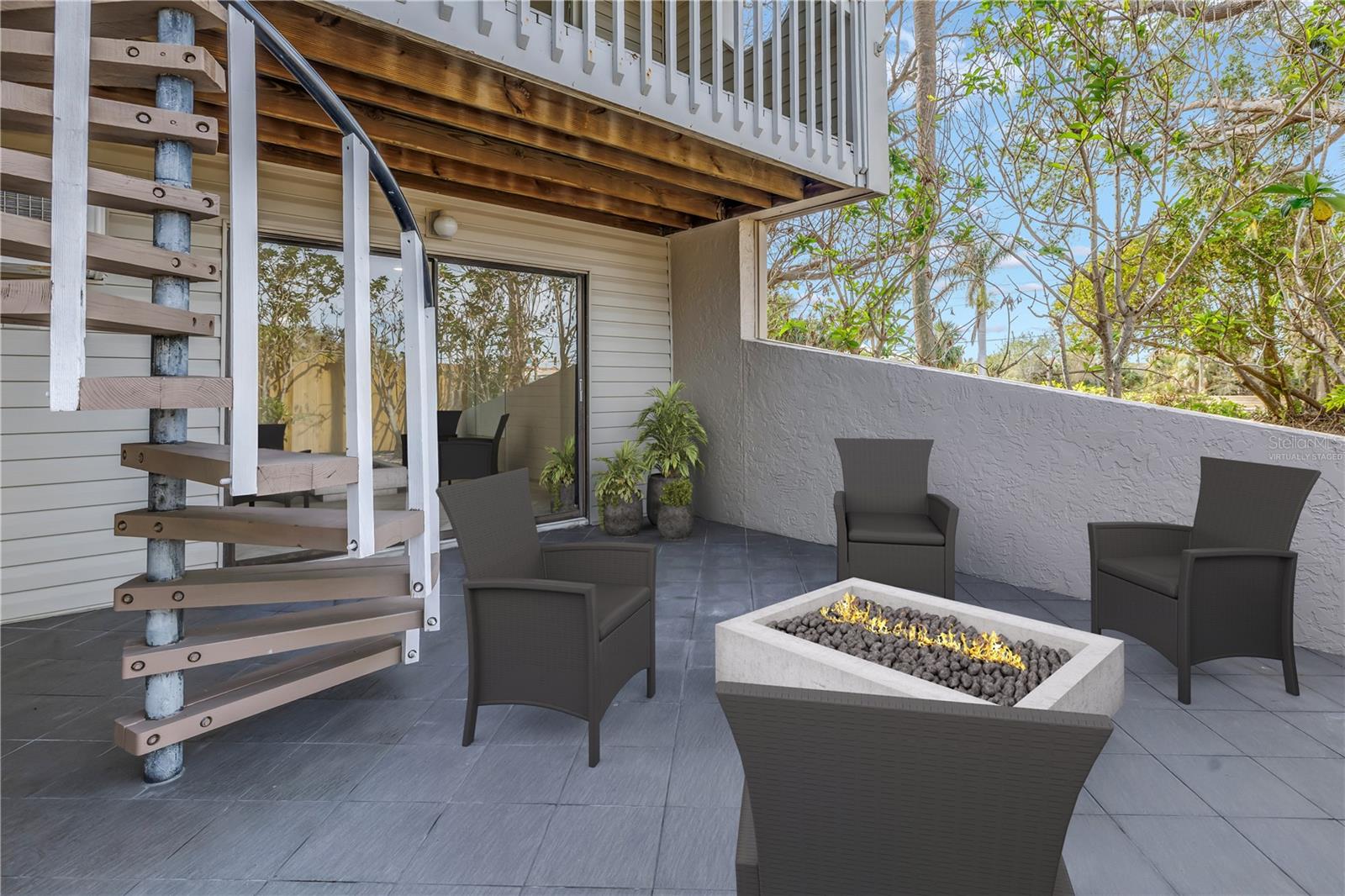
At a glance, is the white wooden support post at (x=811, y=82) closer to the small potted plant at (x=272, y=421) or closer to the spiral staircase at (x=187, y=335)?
the spiral staircase at (x=187, y=335)

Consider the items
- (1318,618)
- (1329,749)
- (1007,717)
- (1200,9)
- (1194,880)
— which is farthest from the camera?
(1200,9)

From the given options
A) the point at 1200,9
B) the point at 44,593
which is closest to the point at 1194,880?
the point at 44,593

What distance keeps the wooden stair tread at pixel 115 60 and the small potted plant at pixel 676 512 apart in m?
4.09

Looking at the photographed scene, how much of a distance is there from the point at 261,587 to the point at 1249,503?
403cm

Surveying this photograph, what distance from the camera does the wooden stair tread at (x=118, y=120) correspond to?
1.65 metres

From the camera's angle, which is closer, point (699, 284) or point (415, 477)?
point (415, 477)

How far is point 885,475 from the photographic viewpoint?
4.10 meters

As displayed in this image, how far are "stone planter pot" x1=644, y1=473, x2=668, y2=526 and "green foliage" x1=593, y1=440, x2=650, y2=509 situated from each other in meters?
0.12

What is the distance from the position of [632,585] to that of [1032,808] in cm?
188

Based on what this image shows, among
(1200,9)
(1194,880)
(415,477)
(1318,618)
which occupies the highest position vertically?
(1200,9)

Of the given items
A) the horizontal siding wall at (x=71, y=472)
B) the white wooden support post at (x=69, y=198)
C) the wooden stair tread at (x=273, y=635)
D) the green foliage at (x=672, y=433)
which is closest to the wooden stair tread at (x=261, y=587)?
the wooden stair tread at (x=273, y=635)

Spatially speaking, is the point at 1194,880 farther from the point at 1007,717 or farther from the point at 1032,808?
the point at 1007,717

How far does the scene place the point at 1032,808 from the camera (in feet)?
3.01

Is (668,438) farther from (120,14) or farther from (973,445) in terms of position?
(120,14)
